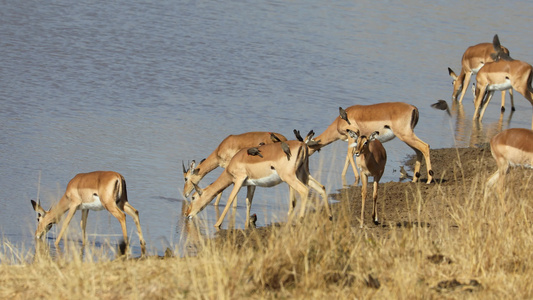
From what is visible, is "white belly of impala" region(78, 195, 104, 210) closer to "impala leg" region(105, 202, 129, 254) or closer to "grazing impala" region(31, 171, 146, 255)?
"grazing impala" region(31, 171, 146, 255)

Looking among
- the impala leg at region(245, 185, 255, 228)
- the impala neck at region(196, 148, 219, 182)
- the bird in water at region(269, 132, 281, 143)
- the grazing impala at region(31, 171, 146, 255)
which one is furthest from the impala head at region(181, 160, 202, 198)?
the grazing impala at region(31, 171, 146, 255)

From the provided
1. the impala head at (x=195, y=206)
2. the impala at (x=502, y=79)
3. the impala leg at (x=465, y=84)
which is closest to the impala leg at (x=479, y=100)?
the impala at (x=502, y=79)

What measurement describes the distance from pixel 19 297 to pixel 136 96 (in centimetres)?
1090

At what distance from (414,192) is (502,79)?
24.8 feet

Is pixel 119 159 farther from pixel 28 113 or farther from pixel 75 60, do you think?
pixel 75 60

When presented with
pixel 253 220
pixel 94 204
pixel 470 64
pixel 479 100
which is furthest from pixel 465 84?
pixel 94 204

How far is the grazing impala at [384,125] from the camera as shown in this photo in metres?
12.5

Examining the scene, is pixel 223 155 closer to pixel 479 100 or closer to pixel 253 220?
pixel 253 220

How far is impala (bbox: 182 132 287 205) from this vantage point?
11508mm

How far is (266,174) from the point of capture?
10.3m

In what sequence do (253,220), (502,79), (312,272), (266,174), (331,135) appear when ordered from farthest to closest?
(502,79)
(331,135)
(266,174)
(253,220)
(312,272)

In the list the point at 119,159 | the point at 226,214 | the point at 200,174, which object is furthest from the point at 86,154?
the point at 226,214

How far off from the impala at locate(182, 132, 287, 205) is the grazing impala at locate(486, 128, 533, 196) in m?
2.88

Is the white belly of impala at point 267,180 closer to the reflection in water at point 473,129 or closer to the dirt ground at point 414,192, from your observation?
the dirt ground at point 414,192
